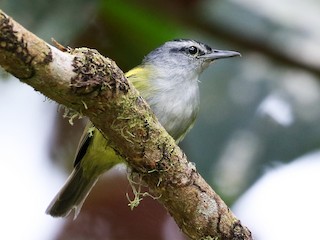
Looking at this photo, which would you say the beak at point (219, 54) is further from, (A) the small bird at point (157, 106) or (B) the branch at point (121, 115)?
(B) the branch at point (121, 115)

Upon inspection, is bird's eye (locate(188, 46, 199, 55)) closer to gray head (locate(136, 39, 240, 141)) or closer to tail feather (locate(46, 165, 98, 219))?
gray head (locate(136, 39, 240, 141))

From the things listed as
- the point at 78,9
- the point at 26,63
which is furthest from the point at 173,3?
the point at 26,63

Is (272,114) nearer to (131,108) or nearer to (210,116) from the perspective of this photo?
(210,116)

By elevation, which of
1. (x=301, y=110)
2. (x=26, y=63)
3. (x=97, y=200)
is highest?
(x=26, y=63)

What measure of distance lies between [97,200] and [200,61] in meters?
1.17

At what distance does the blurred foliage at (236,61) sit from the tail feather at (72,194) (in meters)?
0.67

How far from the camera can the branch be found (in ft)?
7.68

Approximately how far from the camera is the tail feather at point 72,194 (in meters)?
4.28

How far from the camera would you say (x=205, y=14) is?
377cm

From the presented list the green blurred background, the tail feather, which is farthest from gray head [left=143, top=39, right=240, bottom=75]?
the tail feather

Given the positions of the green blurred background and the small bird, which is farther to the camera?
the small bird

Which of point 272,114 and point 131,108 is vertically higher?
point 131,108

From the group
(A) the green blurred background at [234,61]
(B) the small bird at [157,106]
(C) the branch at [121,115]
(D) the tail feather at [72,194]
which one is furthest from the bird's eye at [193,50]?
(C) the branch at [121,115]

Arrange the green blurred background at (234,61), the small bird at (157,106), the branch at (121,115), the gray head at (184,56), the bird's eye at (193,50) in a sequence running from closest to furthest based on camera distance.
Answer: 1. the branch at (121,115)
2. the green blurred background at (234,61)
3. the small bird at (157,106)
4. the gray head at (184,56)
5. the bird's eye at (193,50)
